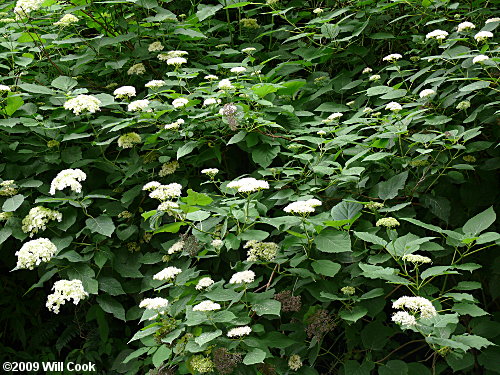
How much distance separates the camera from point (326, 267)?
179 cm

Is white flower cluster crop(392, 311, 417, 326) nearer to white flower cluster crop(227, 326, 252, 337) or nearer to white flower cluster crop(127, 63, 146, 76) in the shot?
white flower cluster crop(227, 326, 252, 337)

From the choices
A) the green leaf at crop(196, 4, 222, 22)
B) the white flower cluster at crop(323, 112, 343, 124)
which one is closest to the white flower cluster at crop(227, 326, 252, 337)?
the white flower cluster at crop(323, 112, 343, 124)

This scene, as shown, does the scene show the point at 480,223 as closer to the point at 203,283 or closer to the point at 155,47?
the point at 203,283

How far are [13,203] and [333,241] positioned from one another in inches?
50.6

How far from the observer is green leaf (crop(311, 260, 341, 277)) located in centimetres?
176

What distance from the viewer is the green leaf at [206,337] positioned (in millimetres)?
1517

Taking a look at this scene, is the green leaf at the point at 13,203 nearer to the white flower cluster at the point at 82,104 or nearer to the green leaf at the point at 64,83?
the white flower cluster at the point at 82,104

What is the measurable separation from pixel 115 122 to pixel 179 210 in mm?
758

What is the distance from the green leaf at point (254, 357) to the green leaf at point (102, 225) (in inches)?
33.4

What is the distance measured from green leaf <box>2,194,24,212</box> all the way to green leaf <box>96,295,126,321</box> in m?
0.48

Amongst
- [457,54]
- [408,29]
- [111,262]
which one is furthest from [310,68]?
[111,262]

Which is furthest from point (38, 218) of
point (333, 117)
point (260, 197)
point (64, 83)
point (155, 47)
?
point (333, 117)

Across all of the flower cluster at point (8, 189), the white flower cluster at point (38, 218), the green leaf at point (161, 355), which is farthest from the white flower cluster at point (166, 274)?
the flower cluster at point (8, 189)

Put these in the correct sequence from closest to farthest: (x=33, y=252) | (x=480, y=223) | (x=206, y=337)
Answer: (x=206, y=337) → (x=480, y=223) → (x=33, y=252)
